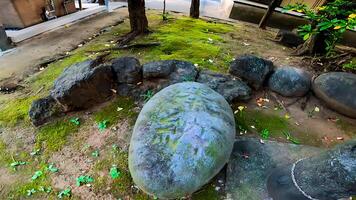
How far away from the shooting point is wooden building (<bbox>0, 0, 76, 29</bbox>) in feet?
24.9

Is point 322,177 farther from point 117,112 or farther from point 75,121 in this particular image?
point 75,121

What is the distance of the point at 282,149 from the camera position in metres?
3.33

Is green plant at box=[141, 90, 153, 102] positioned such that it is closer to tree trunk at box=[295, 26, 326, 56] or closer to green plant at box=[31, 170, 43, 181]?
green plant at box=[31, 170, 43, 181]

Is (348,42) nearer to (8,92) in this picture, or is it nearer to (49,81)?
(49,81)

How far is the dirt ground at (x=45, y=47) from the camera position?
5.64 m

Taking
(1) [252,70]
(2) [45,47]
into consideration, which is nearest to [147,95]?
(1) [252,70]

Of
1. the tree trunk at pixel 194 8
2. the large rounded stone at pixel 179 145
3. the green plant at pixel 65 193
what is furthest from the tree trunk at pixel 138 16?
the green plant at pixel 65 193

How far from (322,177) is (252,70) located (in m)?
2.42

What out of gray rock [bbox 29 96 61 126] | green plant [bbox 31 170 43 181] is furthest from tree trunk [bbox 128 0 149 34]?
green plant [bbox 31 170 43 181]

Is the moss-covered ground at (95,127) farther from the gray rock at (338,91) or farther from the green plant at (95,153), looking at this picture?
the gray rock at (338,91)

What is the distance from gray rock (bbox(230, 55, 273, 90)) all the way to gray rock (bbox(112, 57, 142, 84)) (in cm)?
169

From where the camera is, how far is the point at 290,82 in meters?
4.36

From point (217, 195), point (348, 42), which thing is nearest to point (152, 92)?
point (217, 195)

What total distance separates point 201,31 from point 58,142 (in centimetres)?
511
